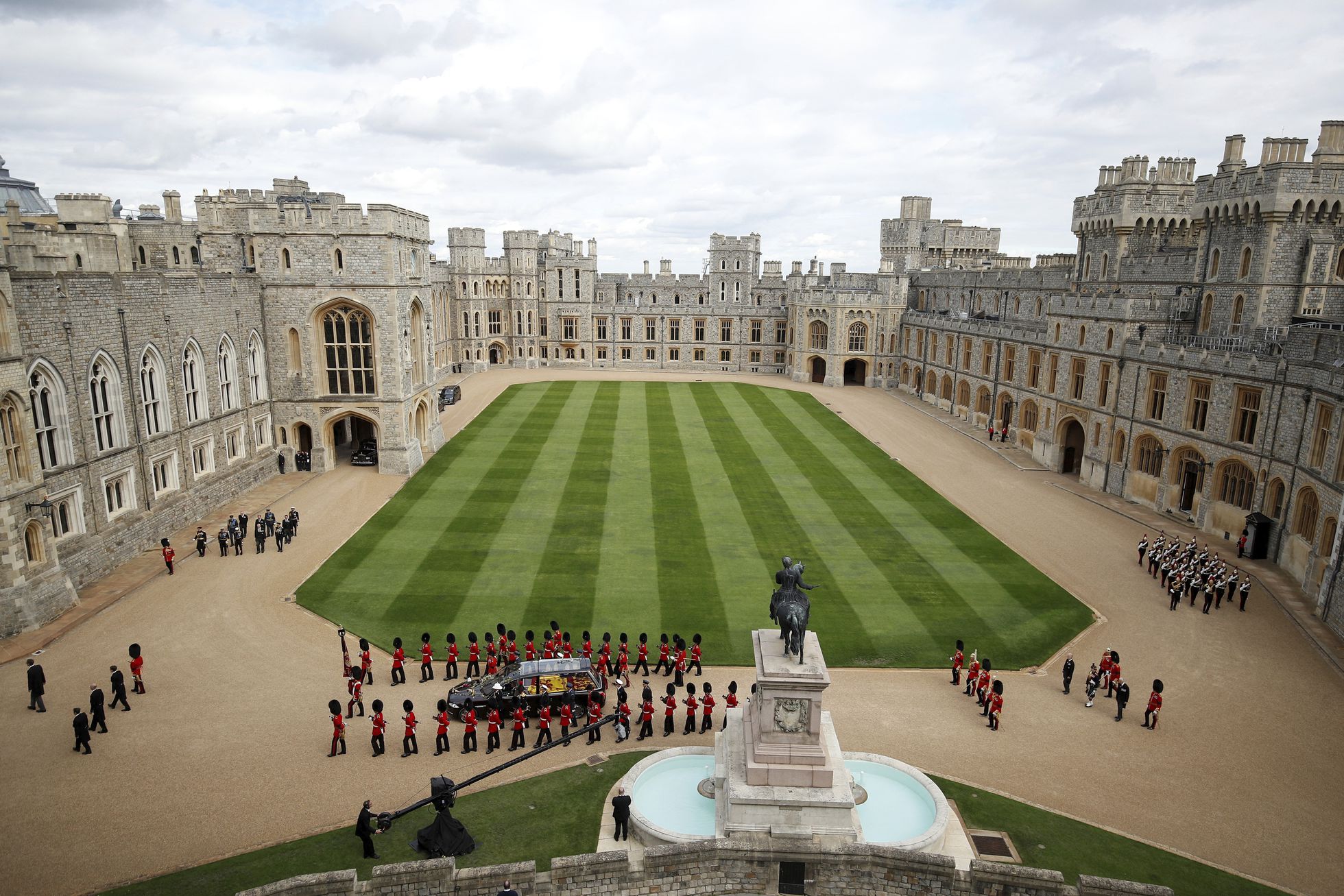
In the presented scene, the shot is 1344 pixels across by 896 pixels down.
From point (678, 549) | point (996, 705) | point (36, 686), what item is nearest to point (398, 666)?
point (36, 686)

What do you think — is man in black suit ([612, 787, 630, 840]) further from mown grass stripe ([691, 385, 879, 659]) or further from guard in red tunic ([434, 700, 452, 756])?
mown grass stripe ([691, 385, 879, 659])

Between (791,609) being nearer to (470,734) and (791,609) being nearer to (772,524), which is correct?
(470,734)

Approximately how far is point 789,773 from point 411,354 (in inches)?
1193

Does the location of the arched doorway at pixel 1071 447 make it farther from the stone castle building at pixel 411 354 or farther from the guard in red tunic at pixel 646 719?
the guard in red tunic at pixel 646 719

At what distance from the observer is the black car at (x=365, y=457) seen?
121 ft

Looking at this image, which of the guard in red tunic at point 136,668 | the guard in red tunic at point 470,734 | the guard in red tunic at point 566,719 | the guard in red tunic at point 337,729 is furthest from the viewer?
the guard in red tunic at point 136,668

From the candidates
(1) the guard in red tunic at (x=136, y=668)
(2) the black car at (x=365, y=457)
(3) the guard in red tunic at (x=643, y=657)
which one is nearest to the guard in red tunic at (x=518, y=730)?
(3) the guard in red tunic at (x=643, y=657)

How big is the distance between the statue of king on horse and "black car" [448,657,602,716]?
5.54 meters

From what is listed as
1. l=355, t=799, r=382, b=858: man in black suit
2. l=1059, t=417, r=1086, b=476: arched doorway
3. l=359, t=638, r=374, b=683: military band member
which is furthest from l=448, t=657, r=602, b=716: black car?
l=1059, t=417, r=1086, b=476: arched doorway

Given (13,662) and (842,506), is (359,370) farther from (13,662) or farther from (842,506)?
(842,506)

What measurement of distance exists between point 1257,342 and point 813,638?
89.8 ft

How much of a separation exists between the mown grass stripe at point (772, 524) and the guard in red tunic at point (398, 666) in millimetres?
10339

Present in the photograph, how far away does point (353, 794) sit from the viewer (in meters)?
14.6

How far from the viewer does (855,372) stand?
219ft
